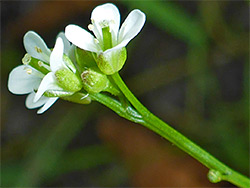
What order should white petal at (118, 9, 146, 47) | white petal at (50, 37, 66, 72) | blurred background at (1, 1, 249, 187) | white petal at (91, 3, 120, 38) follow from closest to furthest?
white petal at (50, 37, 66, 72) → white petal at (118, 9, 146, 47) → white petal at (91, 3, 120, 38) → blurred background at (1, 1, 249, 187)

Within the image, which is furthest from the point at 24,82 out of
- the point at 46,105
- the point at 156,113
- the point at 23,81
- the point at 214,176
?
the point at 156,113

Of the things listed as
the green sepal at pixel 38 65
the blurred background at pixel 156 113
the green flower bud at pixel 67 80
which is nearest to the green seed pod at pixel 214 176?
the green flower bud at pixel 67 80

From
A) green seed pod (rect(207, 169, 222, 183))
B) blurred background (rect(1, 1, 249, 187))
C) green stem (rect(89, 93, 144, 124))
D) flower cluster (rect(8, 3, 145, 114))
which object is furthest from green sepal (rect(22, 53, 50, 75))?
blurred background (rect(1, 1, 249, 187))

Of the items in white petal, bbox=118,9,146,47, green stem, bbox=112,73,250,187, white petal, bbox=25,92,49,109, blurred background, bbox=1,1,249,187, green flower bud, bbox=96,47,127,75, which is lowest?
blurred background, bbox=1,1,249,187

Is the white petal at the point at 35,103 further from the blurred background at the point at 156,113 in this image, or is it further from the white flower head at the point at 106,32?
the blurred background at the point at 156,113

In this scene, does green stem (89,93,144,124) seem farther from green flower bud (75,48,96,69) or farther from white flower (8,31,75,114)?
white flower (8,31,75,114)

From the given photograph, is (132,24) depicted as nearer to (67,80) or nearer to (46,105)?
(67,80)

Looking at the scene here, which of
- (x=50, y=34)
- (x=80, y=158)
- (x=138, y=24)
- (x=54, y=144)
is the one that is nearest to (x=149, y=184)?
(x=80, y=158)

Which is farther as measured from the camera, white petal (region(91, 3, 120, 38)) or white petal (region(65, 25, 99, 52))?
white petal (region(91, 3, 120, 38))

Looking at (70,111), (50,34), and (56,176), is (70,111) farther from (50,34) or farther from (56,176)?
(50,34)
